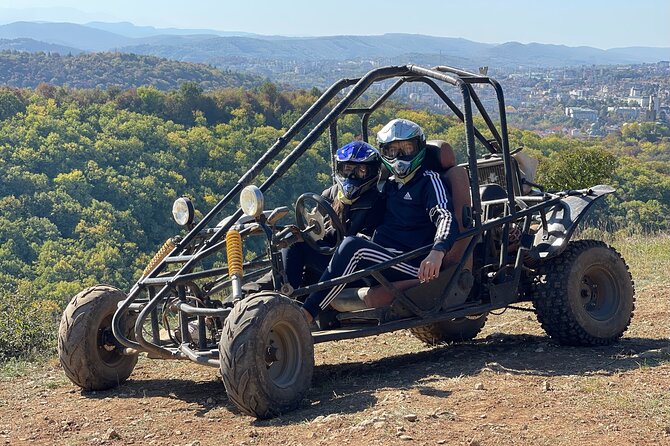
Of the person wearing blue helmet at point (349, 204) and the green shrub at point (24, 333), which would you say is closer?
the person wearing blue helmet at point (349, 204)

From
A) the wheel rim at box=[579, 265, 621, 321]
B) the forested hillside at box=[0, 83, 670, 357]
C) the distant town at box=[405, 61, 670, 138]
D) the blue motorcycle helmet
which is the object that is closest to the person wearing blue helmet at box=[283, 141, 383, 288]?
the blue motorcycle helmet

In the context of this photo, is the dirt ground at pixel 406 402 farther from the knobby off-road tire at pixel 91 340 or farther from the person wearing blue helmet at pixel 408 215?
the person wearing blue helmet at pixel 408 215

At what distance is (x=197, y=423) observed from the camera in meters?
6.47

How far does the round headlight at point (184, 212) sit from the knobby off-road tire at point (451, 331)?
256 centimetres

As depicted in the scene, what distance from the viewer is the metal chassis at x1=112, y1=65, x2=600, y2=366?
23.2 ft

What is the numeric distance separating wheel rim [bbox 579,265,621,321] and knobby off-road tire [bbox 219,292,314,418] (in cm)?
309

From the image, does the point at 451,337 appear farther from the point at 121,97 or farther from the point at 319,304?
the point at 121,97

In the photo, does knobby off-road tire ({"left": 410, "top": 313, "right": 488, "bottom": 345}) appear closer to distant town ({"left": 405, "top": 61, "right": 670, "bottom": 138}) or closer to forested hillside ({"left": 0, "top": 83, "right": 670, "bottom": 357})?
forested hillside ({"left": 0, "top": 83, "right": 670, "bottom": 357})

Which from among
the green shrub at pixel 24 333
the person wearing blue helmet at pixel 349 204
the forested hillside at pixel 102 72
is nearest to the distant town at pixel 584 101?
the forested hillside at pixel 102 72

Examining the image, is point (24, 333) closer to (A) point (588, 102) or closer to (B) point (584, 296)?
(B) point (584, 296)

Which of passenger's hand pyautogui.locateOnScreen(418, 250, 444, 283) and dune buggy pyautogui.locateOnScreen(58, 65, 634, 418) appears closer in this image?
dune buggy pyautogui.locateOnScreen(58, 65, 634, 418)

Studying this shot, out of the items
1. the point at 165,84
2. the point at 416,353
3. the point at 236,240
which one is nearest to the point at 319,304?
the point at 236,240

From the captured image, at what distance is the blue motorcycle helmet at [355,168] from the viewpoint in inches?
307

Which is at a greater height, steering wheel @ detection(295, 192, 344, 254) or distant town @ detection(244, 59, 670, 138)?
steering wheel @ detection(295, 192, 344, 254)
